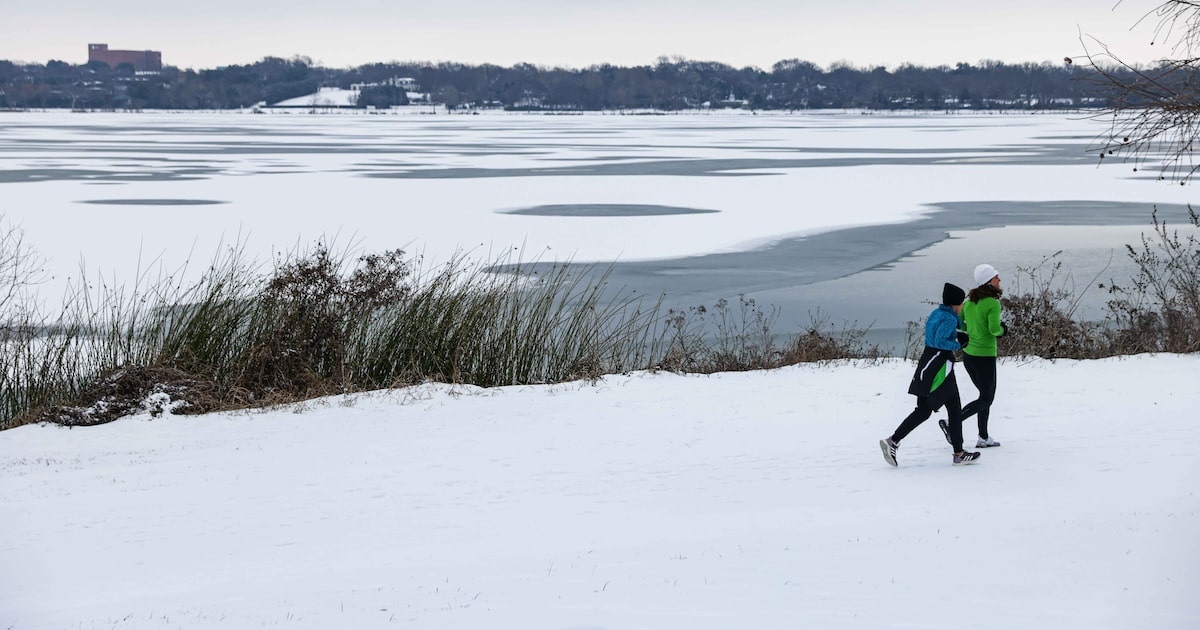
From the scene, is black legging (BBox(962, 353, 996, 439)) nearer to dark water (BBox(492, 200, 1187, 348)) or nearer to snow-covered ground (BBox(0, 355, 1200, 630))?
snow-covered ground (BBox(0, 355, 1200, 630))

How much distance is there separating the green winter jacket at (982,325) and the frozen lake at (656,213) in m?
2.27

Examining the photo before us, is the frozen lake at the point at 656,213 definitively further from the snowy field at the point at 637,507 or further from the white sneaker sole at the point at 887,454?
the white sneaker sole at the point at 887,454

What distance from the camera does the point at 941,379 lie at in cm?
812

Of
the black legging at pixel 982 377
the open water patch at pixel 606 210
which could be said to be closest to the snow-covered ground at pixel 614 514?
the black legging at pixel 982 377

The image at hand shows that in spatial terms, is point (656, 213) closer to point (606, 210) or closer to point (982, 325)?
point (606, 210)

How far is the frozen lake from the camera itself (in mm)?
18406

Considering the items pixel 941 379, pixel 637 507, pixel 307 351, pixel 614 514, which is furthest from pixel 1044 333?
pixel 307 351

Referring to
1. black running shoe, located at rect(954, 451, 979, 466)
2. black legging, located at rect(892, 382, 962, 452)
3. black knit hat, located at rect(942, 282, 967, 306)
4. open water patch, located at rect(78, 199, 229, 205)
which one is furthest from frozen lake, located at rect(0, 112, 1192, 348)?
black running shoe, located at rect(954, 451, 979, 466)

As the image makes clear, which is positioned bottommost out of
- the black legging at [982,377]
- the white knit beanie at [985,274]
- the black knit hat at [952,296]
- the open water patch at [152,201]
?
the open water patch at [152,201]

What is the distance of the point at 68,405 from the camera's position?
1100 centimetres

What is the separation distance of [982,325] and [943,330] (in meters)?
0.36

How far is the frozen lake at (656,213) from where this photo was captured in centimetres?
1841

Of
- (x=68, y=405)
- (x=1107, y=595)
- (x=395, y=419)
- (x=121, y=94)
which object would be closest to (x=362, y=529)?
(x=395, y=419)

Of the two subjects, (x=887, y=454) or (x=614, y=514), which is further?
(x=887, y=454)
